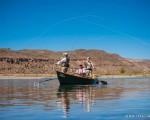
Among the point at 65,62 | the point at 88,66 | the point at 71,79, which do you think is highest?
the point at 65,62

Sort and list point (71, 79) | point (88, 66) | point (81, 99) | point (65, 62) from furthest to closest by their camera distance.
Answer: point (88, 66) < point (71, 79) < point (65, 62) < point (81, 99)

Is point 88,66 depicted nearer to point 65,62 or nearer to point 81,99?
point 65,62

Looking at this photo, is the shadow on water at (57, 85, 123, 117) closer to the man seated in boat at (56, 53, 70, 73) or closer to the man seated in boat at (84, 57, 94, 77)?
the man seated in boat at (56, 53, 70, 73)

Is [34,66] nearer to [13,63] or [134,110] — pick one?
[13,63]

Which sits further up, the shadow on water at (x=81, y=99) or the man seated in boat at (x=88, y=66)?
the man seated in boat at (x=88, y=66)

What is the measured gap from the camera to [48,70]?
14712 centimetres

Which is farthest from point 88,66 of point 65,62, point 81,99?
point 81,99

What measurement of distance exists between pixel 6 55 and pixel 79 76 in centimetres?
11964

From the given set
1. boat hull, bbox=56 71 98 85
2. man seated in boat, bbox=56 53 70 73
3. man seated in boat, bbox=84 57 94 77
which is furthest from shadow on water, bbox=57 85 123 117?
man seated in boat, bbox=84 57 94 77

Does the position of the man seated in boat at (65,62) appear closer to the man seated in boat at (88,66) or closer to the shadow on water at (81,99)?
the man seated in boat at (88,66)

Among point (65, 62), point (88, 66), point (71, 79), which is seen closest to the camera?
point (65, 62)

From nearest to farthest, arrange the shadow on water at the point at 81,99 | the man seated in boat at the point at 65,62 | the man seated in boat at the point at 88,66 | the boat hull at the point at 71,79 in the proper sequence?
1. the shadow on water at the point at 81,99
2. the man seated in boat at the point at 65,62
3. the boat hull at the point at 71,79
4. the man seated in boat at the point at 88,66

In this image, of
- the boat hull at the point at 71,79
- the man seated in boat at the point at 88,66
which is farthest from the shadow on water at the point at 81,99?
the man seated in boat at the point at 88,66

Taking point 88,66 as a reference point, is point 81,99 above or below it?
below
